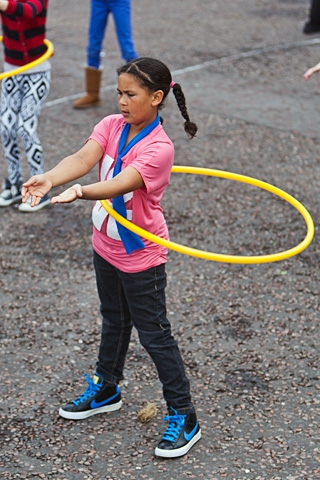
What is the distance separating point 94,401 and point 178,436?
0.50 metres

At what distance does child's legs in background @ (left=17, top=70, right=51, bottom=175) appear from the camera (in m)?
5.97

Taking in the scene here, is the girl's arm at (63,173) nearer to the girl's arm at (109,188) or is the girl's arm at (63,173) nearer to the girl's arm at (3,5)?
the girl's arm at (109,188)

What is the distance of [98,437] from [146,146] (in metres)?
1.44

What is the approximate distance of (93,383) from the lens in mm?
3996

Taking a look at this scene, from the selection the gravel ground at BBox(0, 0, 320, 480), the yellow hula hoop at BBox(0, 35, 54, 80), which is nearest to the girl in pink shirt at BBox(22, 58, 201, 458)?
the gravel ground at BBox(0, 0, 320, 480)

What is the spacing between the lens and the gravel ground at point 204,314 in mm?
3666

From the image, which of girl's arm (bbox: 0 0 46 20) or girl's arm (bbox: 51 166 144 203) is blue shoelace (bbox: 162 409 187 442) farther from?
girl's arm (bbox: 0 0 46 20)

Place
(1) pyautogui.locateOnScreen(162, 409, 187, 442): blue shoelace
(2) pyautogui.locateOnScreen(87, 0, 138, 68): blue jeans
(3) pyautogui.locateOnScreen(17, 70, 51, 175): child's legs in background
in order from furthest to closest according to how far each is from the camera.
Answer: (2) pyautogui.locateOnScreen(87, 0, 138, 68): blue jeans
(3) pyautogui.locateOnScreen(17, 70, 51, 175): child's legs in background
(1) pyautogui.locateOnScreen(162, 409, 187, 442): blue shoelace

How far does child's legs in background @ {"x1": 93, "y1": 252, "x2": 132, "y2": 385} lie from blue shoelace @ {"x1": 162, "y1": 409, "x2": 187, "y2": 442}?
374mm

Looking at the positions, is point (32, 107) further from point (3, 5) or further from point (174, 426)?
point (174, 426)

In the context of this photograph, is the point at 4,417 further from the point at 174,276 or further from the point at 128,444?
the point at 174,276

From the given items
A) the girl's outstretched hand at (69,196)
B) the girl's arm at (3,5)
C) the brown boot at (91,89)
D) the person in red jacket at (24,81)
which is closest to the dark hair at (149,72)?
the girl's outstretched hand at (69,196)

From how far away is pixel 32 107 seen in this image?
19.8 ft

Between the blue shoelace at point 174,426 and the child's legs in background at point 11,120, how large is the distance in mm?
3174
